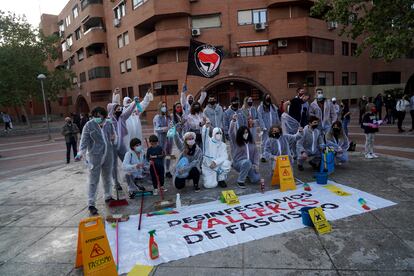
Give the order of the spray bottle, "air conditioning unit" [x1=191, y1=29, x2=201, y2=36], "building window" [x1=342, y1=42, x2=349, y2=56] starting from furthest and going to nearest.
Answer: "building window" [x1=342, y1=42, x2=349, y2=56]
"air conditioning unit" [x1=191, y1=29, x2=201, y2=36]
the spray bottle

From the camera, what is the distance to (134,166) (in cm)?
609

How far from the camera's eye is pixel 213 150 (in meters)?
6.77

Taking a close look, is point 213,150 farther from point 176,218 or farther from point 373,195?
point 373,195

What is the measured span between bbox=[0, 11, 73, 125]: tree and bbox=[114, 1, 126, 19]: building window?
769cm

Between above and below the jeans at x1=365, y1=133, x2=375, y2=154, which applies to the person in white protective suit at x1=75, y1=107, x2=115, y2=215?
above

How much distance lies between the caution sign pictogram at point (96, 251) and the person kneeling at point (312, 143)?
558 cm

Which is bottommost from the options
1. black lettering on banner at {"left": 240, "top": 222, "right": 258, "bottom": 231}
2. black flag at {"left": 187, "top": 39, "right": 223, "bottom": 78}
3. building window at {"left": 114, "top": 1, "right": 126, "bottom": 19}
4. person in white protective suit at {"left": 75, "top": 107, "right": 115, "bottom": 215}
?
black lettering on banner at {"left": 240, "top": 222, "right": 258, "bottom": 231}

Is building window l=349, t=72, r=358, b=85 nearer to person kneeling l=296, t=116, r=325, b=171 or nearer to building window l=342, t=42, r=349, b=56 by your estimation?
building window l=342, t=42, r=349, b=56

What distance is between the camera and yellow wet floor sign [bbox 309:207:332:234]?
416 cm

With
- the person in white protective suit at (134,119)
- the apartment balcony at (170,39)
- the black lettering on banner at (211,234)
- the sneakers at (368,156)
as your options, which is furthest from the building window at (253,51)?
the black lettering on banner at (211,234)

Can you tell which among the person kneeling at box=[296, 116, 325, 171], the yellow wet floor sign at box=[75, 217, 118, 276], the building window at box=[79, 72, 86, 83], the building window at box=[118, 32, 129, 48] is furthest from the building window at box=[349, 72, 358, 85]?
the building window at box=[79, 72, 86, 83]

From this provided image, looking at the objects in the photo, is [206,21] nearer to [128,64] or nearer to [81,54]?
[128,64]

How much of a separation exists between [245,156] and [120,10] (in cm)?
3098

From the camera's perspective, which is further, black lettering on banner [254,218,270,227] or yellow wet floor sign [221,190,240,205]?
yellow wet floor sign [221,190,240,205]
